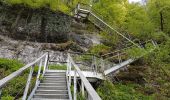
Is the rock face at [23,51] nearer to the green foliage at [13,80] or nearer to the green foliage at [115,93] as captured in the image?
the green foliage at [13,80]

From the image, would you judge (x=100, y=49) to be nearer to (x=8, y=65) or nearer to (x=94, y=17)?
(x=94, y=17)

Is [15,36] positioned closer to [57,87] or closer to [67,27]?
[67,27]

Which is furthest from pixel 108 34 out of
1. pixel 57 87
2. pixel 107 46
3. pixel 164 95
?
pixel 57 87

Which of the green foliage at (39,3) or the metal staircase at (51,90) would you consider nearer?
the metal staircase at (51,90)

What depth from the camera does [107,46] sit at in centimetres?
2500

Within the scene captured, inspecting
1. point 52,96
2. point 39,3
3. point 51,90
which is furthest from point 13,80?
point 39,3

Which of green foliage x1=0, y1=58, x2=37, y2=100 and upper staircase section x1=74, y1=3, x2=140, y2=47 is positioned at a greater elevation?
upper staircase section x1=74, y1=3, x2=140, y2=47

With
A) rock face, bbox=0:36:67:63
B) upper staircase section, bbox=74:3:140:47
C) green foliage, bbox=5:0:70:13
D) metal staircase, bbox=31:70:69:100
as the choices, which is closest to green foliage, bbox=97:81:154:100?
metal staircase, bbox=31:70:69:100

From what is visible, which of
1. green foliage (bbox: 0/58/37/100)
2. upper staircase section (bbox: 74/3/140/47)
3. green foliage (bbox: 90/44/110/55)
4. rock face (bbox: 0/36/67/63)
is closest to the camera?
green foliage (bbox: 0/58/37/100)

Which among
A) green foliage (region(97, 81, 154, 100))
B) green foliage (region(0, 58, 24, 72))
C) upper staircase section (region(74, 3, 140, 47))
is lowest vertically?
green foliage (region(97, 81, 154, 100))

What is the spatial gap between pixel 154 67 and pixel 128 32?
11.3 metres

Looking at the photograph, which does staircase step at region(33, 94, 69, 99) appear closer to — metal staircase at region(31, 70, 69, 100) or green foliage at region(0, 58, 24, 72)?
metal staircase at region(31, 70, 69, 100)

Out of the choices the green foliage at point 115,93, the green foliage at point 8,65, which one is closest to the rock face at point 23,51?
the green foliage at point 8,65

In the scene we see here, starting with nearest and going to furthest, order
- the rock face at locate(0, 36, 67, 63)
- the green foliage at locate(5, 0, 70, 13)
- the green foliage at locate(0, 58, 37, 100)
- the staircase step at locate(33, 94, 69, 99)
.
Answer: the staircase step at locate(33, 94, 69, 99) < the green foliage at locate(0, 58, 37, 100) < the rock face at locate(0, 36, 67, 63) < the green foliage at locate(5, 0, 70, 13)
